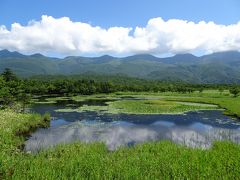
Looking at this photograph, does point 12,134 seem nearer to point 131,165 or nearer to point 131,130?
point 131,130

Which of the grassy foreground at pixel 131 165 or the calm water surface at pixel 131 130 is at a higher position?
the grassy foreground at pixel 131 165

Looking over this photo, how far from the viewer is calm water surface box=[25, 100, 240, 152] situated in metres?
35.3

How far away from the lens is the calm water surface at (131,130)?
116 feet

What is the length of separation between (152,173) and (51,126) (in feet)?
101

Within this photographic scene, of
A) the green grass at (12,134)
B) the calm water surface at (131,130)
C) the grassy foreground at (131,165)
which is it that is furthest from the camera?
the calm water surface at (131,130)

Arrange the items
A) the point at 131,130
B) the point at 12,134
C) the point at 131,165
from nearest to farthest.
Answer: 1. the point at 131,165
2. the point at 12,134
3. the point at 131,130

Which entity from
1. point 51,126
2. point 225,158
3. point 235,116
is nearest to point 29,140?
point 51,126

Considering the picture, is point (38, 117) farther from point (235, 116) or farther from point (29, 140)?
point (235, 116)

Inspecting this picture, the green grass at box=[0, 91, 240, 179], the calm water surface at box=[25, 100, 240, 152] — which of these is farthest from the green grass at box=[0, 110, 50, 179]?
the calm water surface at box=[25, 100, 240, 152]

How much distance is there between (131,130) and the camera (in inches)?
1722

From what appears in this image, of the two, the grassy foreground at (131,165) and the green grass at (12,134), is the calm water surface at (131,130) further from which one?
the grassy foreground at (131,165)

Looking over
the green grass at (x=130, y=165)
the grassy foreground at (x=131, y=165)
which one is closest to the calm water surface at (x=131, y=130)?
the green grass at (x=130, y=165)

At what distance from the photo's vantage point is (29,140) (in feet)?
118

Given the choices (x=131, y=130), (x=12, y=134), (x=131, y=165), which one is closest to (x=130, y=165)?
(x=131, y=165)
